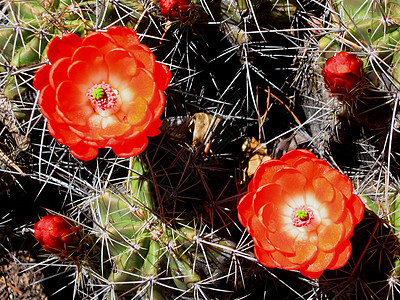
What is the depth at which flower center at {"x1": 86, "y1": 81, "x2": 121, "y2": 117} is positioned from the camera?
4.89 ft

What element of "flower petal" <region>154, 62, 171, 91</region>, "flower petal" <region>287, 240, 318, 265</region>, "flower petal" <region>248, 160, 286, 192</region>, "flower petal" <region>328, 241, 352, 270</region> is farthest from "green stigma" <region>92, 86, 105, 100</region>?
"flower petal" <region>328, 241, 352, 270</region>

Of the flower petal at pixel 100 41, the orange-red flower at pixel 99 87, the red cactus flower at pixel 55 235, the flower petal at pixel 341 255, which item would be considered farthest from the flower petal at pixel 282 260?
the flower petal at pixel 100 41

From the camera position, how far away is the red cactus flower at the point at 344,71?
1362 mm

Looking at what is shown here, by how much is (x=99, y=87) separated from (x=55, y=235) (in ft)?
1.95

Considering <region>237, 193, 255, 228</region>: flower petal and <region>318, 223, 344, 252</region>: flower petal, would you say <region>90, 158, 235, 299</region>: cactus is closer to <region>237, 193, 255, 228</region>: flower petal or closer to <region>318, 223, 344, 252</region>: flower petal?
<region>237, 193, 255, 228</region>: flower petal

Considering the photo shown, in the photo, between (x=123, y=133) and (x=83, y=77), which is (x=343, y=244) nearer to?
(x=123, y=133)

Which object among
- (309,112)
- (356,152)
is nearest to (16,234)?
(309,112)

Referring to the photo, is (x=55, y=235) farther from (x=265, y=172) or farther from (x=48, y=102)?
(x=265, y=172)

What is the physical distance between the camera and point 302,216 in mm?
1499

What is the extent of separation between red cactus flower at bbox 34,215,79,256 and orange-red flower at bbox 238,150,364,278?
0.70 m

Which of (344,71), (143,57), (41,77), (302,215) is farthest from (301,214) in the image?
(41,77)

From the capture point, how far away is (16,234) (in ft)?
6.90

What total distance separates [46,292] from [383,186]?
1.83 meters

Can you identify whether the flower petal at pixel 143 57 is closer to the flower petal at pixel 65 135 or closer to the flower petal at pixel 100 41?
the flower petal at pixel 100 41
